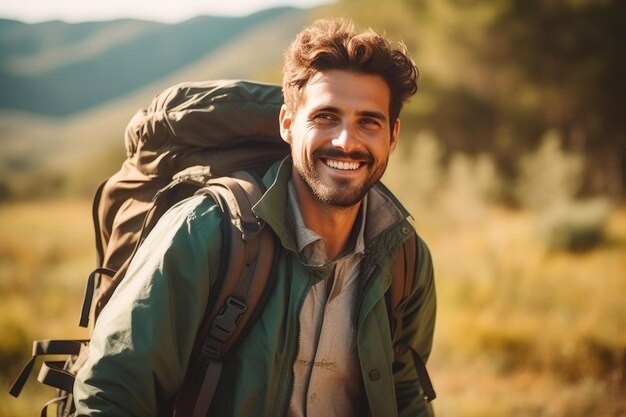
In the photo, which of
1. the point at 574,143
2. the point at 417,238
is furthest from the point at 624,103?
the point at 417,238

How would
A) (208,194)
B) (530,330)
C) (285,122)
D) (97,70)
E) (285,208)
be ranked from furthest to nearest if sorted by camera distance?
(97,70) < (530,330) < (285,122) < (285,208) < (208,194)

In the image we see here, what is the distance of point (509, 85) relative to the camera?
12.1 m

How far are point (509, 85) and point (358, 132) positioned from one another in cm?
1090

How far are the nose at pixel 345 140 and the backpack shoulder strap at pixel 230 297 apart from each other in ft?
1.50

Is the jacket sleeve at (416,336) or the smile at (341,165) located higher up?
the smile at (341,165)

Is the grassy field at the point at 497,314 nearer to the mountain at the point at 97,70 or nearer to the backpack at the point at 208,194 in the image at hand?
the backpack at the point at 208,194

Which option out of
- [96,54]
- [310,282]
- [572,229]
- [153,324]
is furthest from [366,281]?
[96,54]

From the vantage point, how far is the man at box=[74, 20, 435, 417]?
5.73ft

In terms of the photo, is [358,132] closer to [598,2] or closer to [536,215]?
[536,215]

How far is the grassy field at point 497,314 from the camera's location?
4730 mm

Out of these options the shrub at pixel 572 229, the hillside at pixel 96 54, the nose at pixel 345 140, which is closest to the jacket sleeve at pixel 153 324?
the nose at pixel 345 140

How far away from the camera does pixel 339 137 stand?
7.21 ft

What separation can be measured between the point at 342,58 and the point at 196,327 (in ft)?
3.88

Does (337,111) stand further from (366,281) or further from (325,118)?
(366,281)
